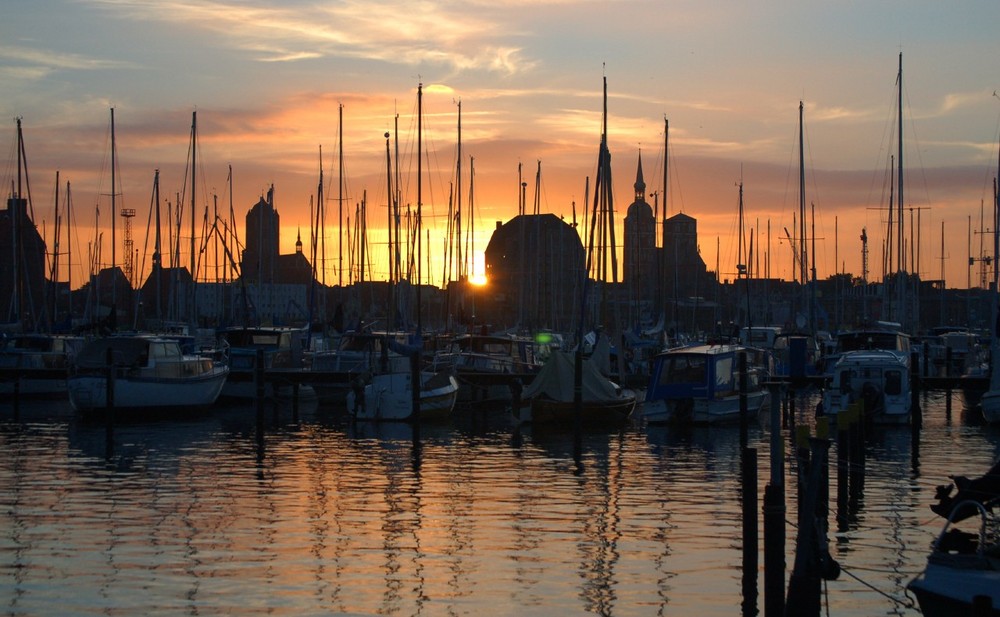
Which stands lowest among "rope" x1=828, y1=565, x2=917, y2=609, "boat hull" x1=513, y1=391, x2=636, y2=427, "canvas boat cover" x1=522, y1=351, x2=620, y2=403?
"rope" x1=828, y1=565, x2=917, y2=609

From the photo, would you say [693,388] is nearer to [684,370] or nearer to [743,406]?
[684,370]

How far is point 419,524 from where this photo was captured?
22.6 m

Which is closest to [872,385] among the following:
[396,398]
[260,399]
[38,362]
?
[396,398]

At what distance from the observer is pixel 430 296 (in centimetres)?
11500

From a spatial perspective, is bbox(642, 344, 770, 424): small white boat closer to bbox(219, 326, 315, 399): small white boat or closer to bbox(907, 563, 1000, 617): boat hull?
bbox(219, 326, 315, 399): small white boat

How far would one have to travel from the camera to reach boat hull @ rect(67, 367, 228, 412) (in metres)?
43.1

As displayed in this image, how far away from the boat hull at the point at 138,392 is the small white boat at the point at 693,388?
1633cm

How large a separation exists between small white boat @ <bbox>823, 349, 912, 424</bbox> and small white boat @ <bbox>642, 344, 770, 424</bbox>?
10.3ft

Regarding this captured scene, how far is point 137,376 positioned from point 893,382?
2553cm

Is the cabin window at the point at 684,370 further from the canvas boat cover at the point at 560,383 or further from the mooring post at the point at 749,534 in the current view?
the mooring post at the point at 749,534

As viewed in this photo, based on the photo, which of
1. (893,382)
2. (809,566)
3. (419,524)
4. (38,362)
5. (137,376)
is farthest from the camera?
(38,362)

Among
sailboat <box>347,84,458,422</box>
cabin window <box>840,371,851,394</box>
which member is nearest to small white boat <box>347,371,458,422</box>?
sailboat <box>347,84,458,422</box>

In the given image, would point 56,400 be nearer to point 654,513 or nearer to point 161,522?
point 161,522

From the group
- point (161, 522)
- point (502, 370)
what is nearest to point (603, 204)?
point (502, 370)
